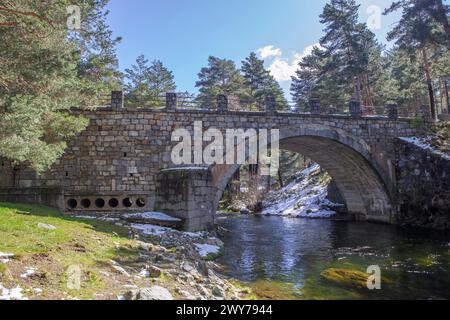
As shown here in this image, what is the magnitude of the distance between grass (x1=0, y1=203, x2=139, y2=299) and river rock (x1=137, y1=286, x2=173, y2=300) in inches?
20.0

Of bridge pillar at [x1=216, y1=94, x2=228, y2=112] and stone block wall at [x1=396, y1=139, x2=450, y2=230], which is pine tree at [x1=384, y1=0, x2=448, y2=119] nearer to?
stone block wall at [x1=396, y1=139, x2=450, y2=230]

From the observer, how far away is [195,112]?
17297 mm

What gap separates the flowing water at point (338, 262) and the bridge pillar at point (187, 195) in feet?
5.80

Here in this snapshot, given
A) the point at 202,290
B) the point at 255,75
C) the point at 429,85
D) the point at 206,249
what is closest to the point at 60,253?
the point at 202,290

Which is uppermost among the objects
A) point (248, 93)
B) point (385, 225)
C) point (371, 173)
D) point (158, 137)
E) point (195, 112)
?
point (248, 93)

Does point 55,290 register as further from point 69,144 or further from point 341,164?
point 341,164

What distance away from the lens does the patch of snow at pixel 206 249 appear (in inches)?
446

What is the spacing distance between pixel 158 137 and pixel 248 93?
2718 centimetres

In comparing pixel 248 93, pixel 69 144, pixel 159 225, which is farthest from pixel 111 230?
pixel 248 93

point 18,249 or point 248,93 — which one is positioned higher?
point 248,93

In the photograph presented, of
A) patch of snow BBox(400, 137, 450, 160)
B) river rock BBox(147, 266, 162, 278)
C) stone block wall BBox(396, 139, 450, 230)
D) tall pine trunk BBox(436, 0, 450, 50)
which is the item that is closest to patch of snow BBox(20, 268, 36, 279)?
river rock BBox(147, 266, 162, 278)

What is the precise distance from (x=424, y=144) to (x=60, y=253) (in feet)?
68.5

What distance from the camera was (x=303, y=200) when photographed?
32.8m

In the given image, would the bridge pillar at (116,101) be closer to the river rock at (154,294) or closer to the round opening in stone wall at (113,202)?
the round opening in stone wall at (113,202)
